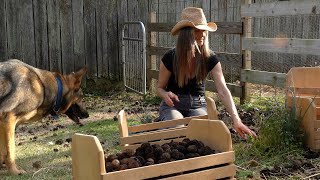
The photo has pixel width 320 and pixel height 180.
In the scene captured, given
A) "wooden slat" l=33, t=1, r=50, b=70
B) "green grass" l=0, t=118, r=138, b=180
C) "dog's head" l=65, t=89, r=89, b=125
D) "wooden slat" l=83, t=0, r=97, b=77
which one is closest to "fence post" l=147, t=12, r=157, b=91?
"wooden slat" l=83, t=0, r=97, b=77

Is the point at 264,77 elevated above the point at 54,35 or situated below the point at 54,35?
below

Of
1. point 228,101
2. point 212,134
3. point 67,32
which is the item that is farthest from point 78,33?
point 212,134

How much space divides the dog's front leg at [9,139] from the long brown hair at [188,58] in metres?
1.92

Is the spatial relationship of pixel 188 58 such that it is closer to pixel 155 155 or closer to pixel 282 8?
pixel 155 155

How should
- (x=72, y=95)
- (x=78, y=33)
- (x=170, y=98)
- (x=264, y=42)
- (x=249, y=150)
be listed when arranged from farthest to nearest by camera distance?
(x=78, y=33) < (x=264, y=42) < (x=72, y=95) < (x=249, y=150) < (x=170, y=98)

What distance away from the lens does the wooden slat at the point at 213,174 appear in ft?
8.20

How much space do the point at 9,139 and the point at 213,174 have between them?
10.0ft

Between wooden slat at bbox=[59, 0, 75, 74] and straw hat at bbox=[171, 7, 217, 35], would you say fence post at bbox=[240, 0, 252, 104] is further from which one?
wooden slat at bbox=[59, 0, 75, 74]

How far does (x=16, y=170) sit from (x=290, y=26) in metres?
7.46

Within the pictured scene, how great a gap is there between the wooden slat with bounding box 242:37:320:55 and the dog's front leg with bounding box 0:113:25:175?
166 inches

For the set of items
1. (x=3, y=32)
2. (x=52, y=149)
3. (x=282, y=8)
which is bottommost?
(x=52, y=149)

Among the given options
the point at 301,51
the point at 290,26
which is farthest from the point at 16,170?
the point at 290,26

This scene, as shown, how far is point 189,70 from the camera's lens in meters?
4.52

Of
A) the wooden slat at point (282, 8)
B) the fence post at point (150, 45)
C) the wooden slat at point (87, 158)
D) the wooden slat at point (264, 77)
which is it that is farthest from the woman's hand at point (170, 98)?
the fence post at point (150, 45)
